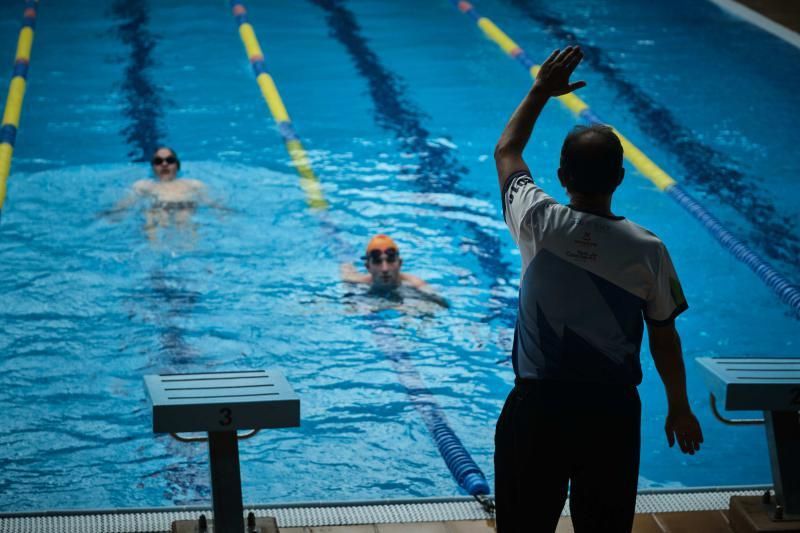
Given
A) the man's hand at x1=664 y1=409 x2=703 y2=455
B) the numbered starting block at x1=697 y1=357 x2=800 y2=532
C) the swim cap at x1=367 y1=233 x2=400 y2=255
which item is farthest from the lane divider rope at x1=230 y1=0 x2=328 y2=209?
the man's hand at x1=664 y1=409 x2=703 y2=455

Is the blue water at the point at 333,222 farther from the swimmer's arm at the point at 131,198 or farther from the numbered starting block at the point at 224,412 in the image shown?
the numbered starting block at the point at 224,412

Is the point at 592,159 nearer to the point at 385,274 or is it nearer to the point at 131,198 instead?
the point at 385,274

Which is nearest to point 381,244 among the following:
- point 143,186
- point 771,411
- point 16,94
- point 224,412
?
point 143,186

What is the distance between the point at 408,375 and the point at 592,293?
126 inches

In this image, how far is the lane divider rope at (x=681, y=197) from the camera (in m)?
6.28

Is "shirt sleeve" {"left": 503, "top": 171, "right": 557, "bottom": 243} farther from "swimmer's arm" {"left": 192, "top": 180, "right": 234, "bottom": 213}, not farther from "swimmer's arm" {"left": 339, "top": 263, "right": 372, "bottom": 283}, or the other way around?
"swimmer's arm" {"left": 192, "top": 180, "right": 234, "bottom": 213}

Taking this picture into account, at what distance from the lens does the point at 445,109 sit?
356 inches

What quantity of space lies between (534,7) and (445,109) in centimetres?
310

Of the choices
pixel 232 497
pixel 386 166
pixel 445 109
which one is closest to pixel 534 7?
pixel 445 109

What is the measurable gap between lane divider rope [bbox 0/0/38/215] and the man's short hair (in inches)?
222

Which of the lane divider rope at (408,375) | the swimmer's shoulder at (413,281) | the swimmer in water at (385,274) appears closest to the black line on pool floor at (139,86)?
the lane divider rope at (408,375)

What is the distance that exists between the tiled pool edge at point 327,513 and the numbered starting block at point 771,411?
0.29m

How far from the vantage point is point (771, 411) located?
3012mm

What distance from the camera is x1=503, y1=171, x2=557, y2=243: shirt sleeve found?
7.57 feet
